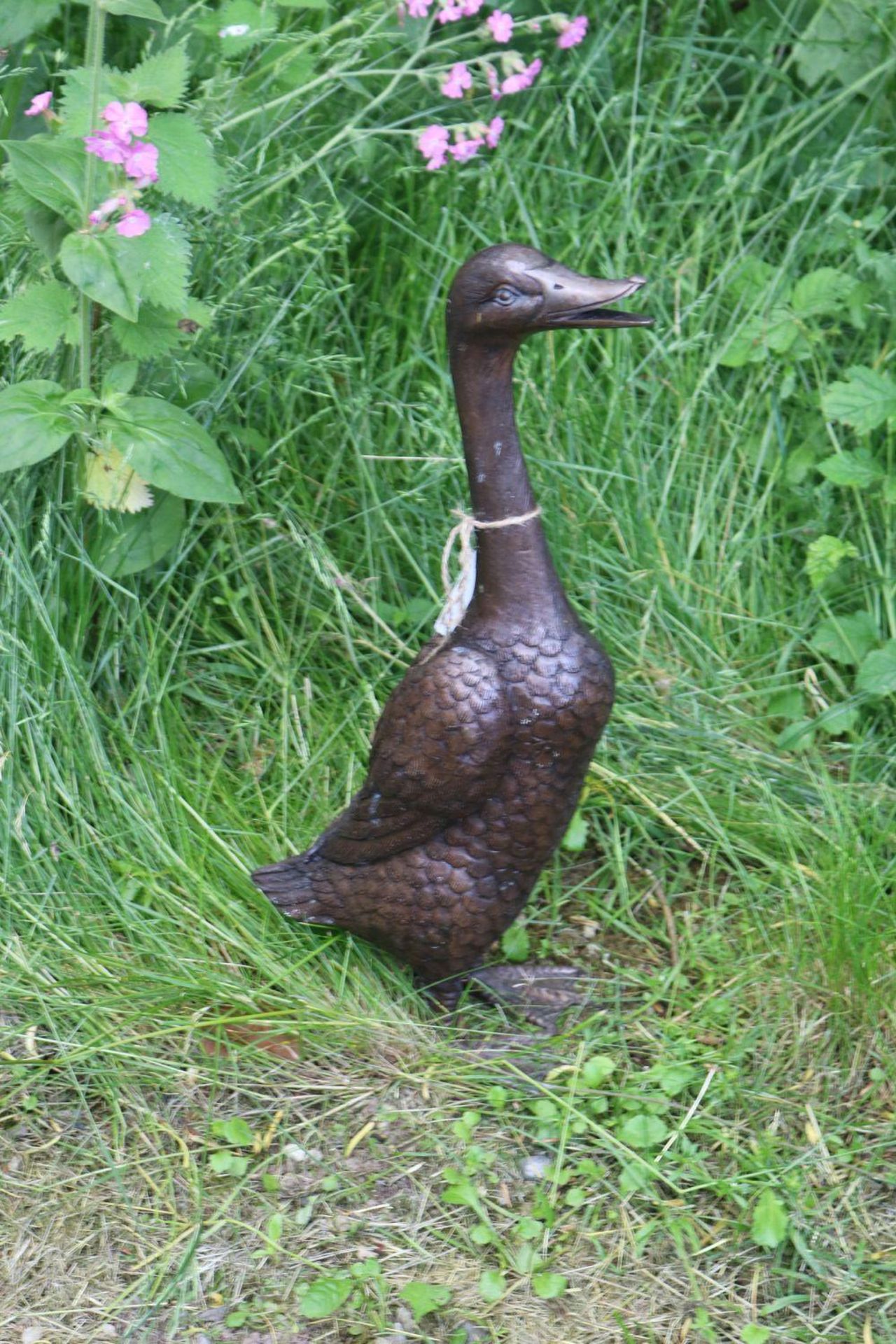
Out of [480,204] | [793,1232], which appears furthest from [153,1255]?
[480,204]

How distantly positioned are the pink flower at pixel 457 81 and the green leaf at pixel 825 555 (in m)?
1.09

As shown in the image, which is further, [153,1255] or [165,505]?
[165,505]

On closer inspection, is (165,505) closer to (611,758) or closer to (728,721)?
(611,758)

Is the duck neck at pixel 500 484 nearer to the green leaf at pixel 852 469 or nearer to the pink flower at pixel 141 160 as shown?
the pink flower at pixel 141 160

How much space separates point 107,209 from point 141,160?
0.30ft

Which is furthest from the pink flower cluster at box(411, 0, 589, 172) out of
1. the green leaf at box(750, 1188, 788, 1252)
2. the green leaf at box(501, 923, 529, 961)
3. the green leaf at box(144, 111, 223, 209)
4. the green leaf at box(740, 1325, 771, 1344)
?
the green leaf at box(740, 1325, 771, 1344)

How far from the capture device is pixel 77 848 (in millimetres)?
2562

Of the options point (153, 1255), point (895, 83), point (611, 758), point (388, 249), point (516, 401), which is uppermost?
point (895, 83)

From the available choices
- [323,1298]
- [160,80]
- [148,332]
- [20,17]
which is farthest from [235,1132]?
[20,17]

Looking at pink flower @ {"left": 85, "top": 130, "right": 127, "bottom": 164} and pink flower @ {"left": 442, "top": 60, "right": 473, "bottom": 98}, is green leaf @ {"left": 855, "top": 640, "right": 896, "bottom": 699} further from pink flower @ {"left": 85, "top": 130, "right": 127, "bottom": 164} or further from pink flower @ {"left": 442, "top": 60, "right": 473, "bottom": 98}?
pink flower @ {"left": 85, "top": 130, "right": 127, "bottom": 164}

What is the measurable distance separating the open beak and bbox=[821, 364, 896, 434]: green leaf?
38.3 inches

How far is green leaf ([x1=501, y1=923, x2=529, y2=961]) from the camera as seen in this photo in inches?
101

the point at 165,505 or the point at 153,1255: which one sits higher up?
the point at 165,505

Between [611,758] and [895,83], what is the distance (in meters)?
1.74
